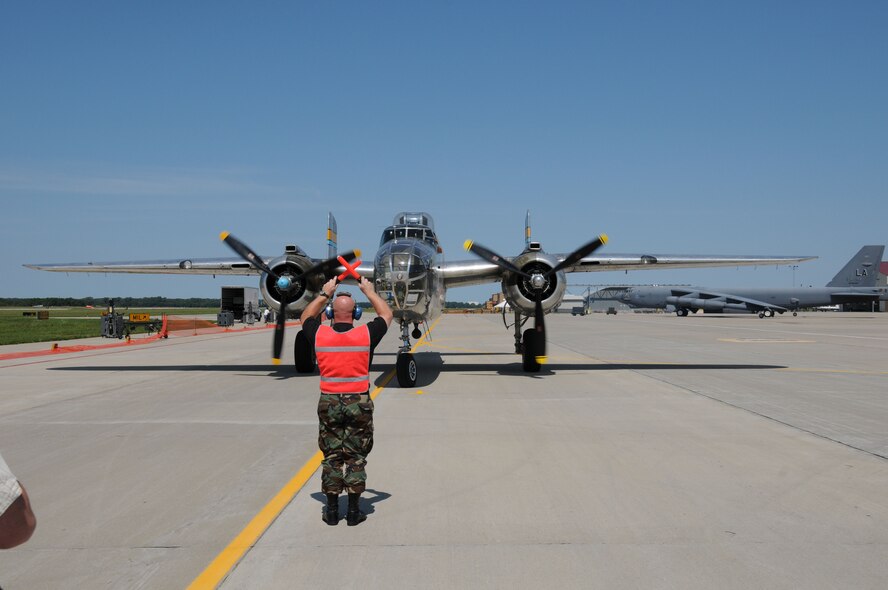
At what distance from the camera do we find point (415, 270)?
47.2 feet

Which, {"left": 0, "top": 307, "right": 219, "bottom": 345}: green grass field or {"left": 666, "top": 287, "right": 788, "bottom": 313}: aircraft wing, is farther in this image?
{"left": 666, "top": 287, "right": 788, "bottom": 313}: aircraft wing

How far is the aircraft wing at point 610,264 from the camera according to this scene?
18406 millimetres

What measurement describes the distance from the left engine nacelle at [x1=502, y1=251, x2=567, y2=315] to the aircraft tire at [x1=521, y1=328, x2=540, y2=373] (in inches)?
25.7

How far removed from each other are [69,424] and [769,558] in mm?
9512

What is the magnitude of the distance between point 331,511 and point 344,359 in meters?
1.22

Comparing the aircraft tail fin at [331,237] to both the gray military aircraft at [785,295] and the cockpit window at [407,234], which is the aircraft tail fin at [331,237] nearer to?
the cockpit window at [407,234]

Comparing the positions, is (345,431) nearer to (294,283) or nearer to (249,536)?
(249,536)

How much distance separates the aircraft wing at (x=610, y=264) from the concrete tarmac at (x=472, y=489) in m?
5.10

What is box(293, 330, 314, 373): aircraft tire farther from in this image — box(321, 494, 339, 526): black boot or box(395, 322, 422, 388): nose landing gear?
box(321, 494, 339, 526): black boot

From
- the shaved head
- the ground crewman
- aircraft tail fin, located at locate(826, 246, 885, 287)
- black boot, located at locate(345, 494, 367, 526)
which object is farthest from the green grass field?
Answer: aircraft tail fin, located at locate(826, 246, 885, 287)

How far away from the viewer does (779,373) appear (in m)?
17.4

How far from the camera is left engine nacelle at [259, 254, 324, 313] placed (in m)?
17.6

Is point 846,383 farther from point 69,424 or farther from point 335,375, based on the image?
point 69,424

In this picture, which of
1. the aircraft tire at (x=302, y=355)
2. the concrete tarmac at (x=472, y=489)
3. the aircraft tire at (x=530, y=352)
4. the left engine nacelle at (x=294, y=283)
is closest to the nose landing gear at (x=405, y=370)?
the concrete tarmac at (x=472, y=489)
